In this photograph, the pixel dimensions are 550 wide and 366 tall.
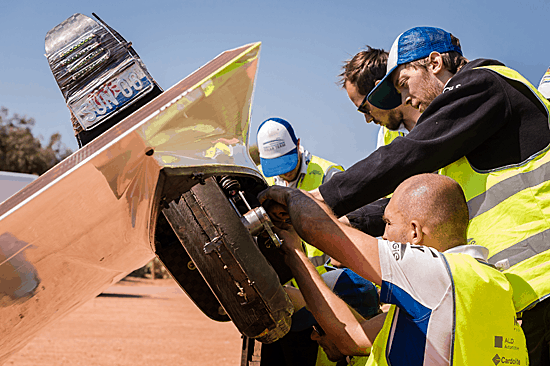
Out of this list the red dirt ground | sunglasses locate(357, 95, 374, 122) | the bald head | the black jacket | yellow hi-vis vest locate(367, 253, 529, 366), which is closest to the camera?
yellow hi-vis vest locate(367, 253, 529, 366)

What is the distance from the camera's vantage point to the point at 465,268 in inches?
54.8

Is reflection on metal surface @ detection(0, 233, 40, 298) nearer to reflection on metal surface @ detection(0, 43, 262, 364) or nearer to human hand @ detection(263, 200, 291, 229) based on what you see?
reflection on metal surface @ detection(0, 43, 262, 364)

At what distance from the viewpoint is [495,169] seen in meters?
1.89

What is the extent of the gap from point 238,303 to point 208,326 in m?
10.6

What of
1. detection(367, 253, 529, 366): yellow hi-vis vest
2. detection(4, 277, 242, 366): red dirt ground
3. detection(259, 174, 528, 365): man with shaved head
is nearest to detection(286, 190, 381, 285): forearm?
detection(259, 174, 528, 365): man with shaved head

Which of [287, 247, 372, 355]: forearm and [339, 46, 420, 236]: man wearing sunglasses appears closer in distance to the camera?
[287, 247, 372, 355]: forearm

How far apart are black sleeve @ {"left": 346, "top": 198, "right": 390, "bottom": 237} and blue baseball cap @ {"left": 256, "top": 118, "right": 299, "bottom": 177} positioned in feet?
5.17

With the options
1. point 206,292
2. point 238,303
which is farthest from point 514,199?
point 206,292

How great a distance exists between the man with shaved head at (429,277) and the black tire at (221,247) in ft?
0.67

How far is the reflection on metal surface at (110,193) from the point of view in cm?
118

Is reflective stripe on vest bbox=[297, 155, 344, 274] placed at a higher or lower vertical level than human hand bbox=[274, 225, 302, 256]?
lower

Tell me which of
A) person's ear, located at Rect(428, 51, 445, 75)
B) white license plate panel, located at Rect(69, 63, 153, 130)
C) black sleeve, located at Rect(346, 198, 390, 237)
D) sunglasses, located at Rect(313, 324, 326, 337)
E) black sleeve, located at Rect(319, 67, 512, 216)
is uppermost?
white license plate panel, located at Rect(69, 63, 153, 130)

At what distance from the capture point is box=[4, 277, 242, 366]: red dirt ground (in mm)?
6531

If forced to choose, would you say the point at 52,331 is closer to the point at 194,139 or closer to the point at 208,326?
the point at 208,326
